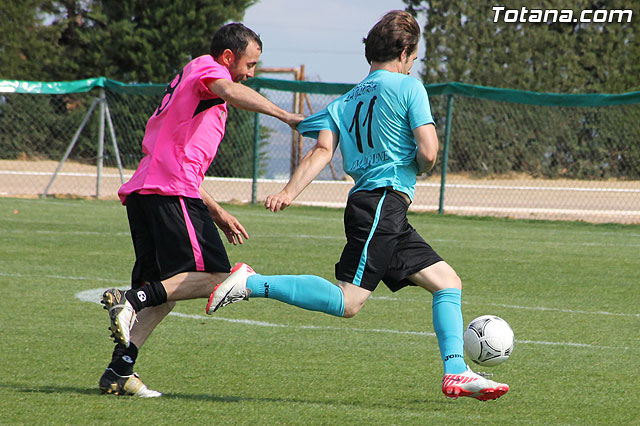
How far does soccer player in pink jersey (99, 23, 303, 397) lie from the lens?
442 cm

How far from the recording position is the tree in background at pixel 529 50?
31906 mm

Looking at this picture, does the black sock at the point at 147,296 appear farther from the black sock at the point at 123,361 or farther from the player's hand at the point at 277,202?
the player's hand at the point at 277,202

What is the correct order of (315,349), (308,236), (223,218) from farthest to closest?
(308,236) < (315,349) < (223,218)

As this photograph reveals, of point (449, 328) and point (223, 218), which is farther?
point (223, 218)

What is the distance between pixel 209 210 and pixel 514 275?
5.30 meters

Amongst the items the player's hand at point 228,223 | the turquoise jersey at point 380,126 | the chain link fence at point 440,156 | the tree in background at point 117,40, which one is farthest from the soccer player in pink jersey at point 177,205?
the tree in background at point 117,40

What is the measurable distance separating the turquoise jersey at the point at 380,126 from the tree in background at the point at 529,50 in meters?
28.1

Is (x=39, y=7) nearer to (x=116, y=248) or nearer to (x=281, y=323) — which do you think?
(x=116, y=248)

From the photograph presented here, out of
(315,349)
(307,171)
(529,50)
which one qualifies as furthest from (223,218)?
(529,50)

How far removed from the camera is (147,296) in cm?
439

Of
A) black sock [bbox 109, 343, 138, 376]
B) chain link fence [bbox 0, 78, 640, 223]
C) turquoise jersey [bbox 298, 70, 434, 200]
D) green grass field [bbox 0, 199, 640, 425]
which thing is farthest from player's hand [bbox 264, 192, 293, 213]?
chain link fence [bbox 0, 78, 640, 223]

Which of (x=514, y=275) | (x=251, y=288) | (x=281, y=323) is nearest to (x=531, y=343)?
(x=281, y=323)

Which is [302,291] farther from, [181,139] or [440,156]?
[440,156]

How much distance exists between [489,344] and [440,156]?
2115cm
